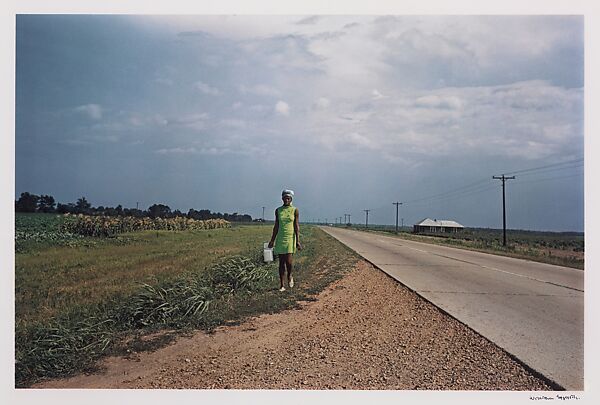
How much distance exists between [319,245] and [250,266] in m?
3.27

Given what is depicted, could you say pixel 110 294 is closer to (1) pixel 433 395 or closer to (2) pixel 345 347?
(2) pixel 345 347

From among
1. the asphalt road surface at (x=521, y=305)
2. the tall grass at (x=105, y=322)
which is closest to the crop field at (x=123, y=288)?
the tall grass at (x=105, y=322)

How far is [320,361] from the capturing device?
4.00 m

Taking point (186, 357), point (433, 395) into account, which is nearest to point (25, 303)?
point (186, 357)

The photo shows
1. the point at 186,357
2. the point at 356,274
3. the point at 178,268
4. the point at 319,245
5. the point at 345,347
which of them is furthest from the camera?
the point at 319,245

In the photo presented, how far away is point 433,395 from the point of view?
4.03 metres

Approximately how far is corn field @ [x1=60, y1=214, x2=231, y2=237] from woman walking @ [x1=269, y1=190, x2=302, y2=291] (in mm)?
617

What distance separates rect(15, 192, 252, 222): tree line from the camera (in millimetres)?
4902

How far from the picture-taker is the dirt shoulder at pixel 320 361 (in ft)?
→ 12.5

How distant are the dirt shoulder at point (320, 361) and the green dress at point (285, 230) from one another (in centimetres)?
120

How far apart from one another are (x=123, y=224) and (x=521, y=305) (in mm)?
4763

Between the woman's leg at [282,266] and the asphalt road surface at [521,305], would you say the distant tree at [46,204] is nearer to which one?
→ the woman's leg at [282,266]

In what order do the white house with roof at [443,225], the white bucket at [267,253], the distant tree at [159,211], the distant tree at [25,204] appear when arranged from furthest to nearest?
the white house with roof at [443,225]
the white bucket at [267,253]
the distant tree at [159,211]
the distant tree at [25,204]
